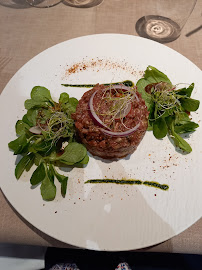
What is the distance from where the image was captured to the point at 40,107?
7.54 feet

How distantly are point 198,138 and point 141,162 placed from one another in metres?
0.63

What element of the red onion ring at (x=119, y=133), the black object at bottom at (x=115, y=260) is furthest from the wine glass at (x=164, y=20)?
the black object at bottom at (x=115, y=260)

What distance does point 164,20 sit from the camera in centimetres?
322

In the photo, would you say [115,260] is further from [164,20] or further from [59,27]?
[164,20]

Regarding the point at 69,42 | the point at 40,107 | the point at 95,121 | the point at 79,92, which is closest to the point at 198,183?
the point at 95,121

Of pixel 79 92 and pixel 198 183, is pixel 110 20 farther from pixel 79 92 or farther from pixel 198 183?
pixel 198 183

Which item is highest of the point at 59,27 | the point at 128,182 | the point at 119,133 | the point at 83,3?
the point at 83,3

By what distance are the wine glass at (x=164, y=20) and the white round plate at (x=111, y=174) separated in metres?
0.54

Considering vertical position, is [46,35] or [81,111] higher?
[46,35]

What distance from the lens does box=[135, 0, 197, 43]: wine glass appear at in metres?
3.01

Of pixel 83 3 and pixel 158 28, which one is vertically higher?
pixel 83 3

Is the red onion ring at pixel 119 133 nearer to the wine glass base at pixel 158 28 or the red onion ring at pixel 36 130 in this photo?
the red onion ring at pixel 36 130

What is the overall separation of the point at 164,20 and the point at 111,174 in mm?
2507

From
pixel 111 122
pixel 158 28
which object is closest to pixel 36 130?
pixel 111 122
